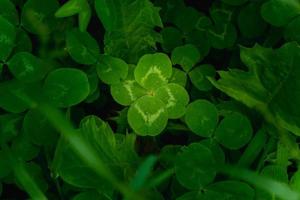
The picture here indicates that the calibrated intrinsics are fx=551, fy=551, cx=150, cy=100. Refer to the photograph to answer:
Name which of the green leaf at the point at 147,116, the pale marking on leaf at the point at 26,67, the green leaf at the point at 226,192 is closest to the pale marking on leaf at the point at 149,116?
the green leaf at the point at 147,116

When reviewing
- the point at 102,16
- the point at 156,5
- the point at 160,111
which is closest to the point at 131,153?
the point at 160,111

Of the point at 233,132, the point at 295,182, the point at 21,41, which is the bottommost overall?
the point at 295,182

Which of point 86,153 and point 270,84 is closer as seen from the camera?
point 86,153

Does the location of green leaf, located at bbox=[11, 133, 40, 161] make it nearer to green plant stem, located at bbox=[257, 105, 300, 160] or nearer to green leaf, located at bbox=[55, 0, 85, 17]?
green leaf, located at bbox=[55, 0, 85, 17]

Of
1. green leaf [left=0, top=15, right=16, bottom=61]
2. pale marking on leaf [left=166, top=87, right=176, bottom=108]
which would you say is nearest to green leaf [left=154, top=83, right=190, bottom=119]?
pale marking on leaf [left=166, top=87, right=176, bottom=108]

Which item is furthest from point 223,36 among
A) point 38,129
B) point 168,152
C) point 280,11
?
point 38,129

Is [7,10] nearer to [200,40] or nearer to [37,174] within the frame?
[37,174]
